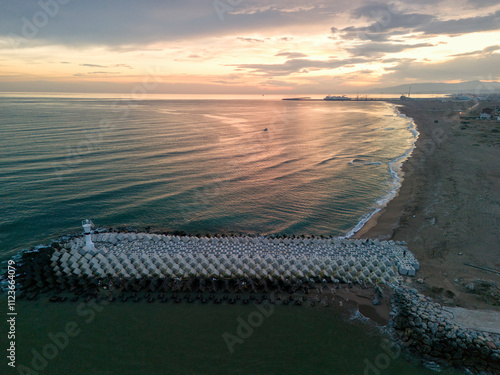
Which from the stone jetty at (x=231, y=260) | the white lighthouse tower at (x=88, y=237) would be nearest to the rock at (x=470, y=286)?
the stone jetty at (x=231, y=260)

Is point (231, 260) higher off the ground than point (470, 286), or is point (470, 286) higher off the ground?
point (231, 260)

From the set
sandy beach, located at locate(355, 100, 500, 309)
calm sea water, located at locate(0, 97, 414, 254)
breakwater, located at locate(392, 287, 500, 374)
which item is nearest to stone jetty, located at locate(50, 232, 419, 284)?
sandy beach, located at locate(355, 100, 500, 309)

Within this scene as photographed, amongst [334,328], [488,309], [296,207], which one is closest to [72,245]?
[334,328]

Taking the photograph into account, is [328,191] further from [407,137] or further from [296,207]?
[407,137]

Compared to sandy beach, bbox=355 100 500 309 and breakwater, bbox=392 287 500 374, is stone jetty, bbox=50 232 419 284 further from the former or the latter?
breakwater, bbox=392 287 500 374

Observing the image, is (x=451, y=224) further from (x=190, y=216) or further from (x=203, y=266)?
(x=190, y=216)

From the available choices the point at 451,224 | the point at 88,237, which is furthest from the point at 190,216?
the point at 451,224
